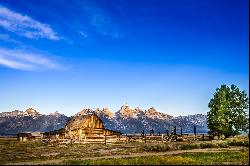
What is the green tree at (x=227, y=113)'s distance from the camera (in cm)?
7406

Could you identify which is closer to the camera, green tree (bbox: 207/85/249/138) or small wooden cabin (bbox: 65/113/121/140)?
green tree (bbox: 207/85/249/138)

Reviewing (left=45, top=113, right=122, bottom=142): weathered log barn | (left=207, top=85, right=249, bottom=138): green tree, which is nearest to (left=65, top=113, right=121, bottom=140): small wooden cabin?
(left=45, top=113, right=122, bottom=142): weathered log barn

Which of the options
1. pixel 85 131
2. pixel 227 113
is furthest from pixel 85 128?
pixel 227 113

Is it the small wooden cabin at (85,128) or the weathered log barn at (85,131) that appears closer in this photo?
the weathered log barn at (85,131)

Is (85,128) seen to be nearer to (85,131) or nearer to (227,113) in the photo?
(85,131)

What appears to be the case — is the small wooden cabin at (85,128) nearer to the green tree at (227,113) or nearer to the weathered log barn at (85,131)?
the weathered log barn at (85,131)

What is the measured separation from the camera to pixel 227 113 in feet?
245

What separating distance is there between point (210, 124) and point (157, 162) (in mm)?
46984

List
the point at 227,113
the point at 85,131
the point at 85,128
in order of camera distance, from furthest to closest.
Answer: the point at 85,128 < the point at 85,131 < the point at 227,113

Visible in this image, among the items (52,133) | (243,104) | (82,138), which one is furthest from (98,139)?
(243,104)

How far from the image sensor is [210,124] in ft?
250

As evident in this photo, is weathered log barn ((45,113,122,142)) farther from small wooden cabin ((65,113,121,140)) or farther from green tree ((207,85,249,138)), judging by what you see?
green tree ((207,85,249,138))

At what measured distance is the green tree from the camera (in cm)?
7406

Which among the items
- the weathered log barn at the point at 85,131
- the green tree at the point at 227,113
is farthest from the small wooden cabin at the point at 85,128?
the green tree at the point at 227,113
